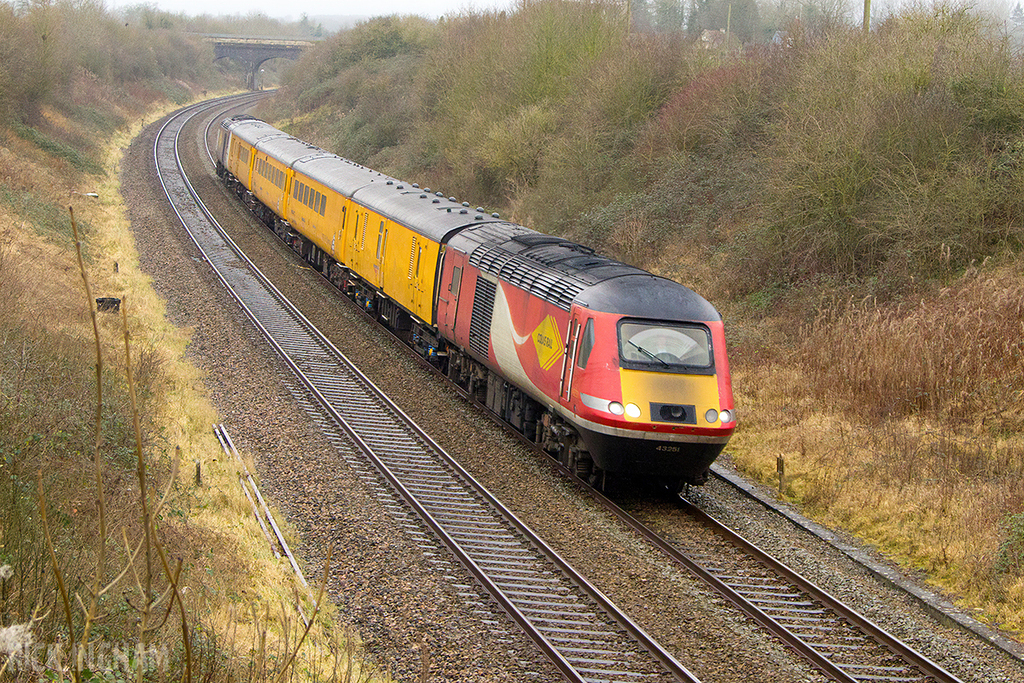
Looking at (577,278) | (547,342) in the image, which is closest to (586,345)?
(547,342)

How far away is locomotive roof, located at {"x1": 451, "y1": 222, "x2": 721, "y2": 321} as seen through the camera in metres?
11.8

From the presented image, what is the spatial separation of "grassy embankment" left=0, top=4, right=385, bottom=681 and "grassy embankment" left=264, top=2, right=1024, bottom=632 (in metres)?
7.21

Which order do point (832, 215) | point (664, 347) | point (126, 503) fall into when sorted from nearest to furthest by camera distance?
point (126, 503), point (664, 347), point (832, 215)

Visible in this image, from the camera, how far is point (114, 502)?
9.31 m

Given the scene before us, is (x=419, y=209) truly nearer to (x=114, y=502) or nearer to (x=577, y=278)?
(x=577, y=278)

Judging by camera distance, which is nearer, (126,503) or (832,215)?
(126,503)

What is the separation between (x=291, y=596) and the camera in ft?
30.3

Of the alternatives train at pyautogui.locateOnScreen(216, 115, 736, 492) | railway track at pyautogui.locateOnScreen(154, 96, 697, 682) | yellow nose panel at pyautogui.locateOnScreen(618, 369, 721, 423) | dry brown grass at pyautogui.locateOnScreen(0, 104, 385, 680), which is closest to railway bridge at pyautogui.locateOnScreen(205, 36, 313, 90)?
train at pyautogui.locateOnScreen(216, 115, 736, 492)

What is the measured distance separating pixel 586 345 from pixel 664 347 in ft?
3.16

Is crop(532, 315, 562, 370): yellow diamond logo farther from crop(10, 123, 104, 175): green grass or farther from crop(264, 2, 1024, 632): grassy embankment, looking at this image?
crop(10, 123, 104, 175): green grass

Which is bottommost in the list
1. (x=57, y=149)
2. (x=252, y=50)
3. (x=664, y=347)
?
(x=664, y=347)

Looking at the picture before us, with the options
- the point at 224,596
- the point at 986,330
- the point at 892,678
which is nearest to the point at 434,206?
the point at 986,330

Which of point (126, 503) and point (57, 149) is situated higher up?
point (57, 149)

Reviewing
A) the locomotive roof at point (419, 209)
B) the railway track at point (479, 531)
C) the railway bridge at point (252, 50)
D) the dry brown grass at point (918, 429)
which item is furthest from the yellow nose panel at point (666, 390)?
the railway bridge at point (252, 50)
